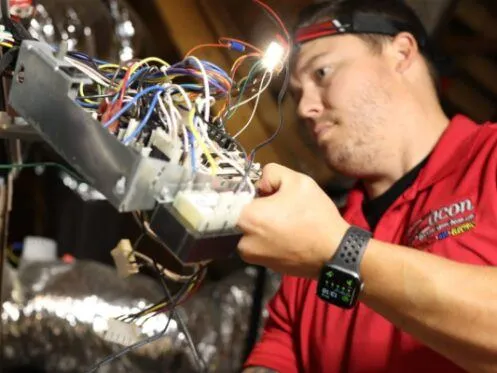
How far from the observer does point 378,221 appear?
135 centimetres

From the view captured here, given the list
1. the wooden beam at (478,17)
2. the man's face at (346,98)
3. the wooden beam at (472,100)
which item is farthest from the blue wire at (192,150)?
the wooden beam at (472,100)

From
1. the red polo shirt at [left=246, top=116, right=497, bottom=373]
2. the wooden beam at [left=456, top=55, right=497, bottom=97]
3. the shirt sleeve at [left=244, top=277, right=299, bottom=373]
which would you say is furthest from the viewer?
the wooden beam at [left=456, top=55, right=497, bottom=97]

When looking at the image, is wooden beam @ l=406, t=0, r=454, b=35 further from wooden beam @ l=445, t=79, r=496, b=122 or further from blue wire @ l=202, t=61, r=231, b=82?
blue wire @ l=202, t=61, r=231, b=82

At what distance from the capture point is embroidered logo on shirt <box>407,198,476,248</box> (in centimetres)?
110

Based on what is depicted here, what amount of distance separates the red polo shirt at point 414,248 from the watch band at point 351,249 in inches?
17.0

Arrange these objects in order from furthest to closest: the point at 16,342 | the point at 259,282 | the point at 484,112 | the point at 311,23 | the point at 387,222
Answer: the point at 484,112 → the point at 259,282 → the point at 16,342 → the point at 311,23 → the point at 387,222

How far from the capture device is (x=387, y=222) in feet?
4.20

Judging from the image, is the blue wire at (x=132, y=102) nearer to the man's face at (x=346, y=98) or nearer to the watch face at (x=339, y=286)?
the watch face at (x=339, y=286)

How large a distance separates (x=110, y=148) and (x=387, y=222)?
0.84 metres

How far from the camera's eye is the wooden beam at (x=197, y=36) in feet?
2.78

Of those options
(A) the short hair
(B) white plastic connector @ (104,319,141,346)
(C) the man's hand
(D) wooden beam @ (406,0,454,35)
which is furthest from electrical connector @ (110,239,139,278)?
(D) wooden beam @ (406,0,454,35)

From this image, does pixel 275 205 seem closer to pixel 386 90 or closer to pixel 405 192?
pixel 405 192

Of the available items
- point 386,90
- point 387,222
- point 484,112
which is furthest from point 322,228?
point 484,112

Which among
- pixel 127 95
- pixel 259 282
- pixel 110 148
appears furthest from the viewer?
pixel 259 282
